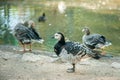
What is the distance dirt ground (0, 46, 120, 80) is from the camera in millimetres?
10031

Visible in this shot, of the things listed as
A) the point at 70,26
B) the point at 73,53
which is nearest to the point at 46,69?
the point at 73,53

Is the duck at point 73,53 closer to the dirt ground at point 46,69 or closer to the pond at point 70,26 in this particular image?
the dirt ground at point 46,69

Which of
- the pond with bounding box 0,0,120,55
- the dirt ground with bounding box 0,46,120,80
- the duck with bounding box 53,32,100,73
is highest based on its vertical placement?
the duck with bounding box 53,32,100,73

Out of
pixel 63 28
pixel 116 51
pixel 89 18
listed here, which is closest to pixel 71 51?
pixel 116 51

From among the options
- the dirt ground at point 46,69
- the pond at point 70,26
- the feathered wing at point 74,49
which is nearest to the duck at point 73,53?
the feathered wing at point 74,49

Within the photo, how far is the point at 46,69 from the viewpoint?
11.0 meters

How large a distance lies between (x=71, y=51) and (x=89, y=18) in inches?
690

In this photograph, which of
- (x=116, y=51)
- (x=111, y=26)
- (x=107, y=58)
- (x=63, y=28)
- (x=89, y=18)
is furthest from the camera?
(x=89, y=18)

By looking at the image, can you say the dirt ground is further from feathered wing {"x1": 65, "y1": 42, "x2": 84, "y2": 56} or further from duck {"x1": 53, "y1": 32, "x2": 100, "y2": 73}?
feathered wing {"x1": 65, "y1": 42, "x2": 84, "y2": 56}

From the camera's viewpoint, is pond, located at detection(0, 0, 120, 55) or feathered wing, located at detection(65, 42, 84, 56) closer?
feathered wing, located at detection(65, 42, 84, 56)

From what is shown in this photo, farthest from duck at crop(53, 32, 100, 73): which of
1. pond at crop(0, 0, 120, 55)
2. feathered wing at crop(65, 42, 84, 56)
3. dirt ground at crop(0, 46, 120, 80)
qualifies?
pond at crop(0, 0, 120, 55)

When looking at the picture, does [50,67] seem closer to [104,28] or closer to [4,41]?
[4,41]

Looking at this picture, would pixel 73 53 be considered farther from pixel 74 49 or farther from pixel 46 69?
pixel 46 69

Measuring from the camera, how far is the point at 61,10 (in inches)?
1321
